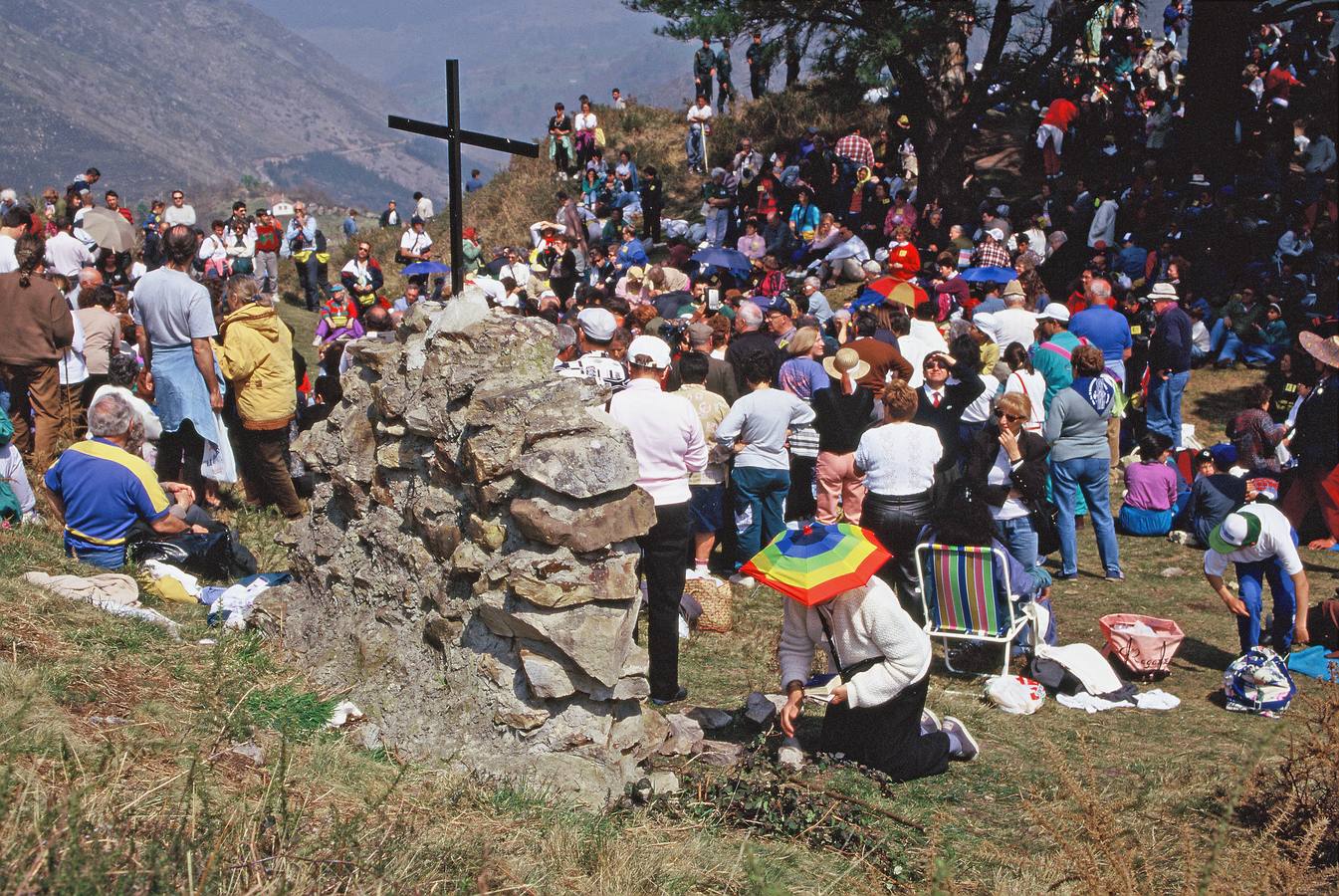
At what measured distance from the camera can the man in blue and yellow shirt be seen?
279 inches

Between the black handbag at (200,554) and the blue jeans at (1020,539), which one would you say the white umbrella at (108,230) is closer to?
the black handbag at (200,554)

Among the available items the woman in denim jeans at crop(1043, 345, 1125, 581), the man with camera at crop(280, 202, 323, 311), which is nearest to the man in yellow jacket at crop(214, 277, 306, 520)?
the woman in denim jeans at crop(1043, 345, 1125, 581)

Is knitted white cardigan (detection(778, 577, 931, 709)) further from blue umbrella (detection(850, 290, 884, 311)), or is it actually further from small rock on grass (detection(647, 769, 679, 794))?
blue umbrella (detection(850, 290, 884, 311))

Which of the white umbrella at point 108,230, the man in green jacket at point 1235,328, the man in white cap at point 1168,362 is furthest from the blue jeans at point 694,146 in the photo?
the man in white cap at point 1168,362

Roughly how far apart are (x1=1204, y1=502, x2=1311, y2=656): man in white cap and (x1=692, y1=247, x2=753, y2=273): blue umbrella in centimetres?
951

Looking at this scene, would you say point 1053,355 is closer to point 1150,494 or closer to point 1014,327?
point 1014,327

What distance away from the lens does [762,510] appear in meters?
9.02

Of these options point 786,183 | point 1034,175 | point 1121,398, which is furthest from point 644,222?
point 1121,398

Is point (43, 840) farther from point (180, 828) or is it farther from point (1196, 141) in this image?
point (1196, 141)

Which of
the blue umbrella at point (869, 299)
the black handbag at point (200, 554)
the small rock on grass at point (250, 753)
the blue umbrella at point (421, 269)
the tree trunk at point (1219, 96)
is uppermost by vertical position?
the tree trunk at point (1219, 96)

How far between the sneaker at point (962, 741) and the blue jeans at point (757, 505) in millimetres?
3059

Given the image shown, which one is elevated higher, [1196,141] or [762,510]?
[1196,141]

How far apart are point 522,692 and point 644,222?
18616 mm

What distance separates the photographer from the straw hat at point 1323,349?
31.1 ft
